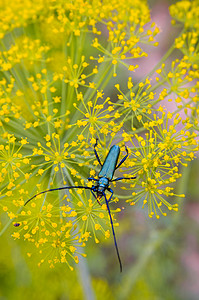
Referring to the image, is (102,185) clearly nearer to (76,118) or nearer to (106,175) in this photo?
(106,175)

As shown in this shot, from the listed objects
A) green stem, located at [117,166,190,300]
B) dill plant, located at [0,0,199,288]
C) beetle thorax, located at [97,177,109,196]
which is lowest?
green stem, located at [117,166,190,300]

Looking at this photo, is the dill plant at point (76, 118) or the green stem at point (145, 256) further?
the green stem at point (145, 256)

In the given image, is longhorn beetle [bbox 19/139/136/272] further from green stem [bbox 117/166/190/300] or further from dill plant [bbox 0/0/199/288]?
green stem [bbox 117/166/190/300]

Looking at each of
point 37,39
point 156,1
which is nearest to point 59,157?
point 37,39

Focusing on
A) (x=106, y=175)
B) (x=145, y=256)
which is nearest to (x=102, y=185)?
(x=106, y=175)

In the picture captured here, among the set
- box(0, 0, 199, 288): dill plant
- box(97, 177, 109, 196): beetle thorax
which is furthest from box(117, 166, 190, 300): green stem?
box(97, 177, 109, 196): beetle thorax

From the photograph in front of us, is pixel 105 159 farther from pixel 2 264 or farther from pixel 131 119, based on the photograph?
pixel 2 264

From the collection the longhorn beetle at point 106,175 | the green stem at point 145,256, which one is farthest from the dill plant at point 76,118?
the green stem at point 145,256

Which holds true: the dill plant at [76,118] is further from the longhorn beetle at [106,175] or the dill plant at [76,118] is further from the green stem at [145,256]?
the green stem at [145,256]
